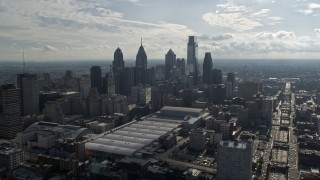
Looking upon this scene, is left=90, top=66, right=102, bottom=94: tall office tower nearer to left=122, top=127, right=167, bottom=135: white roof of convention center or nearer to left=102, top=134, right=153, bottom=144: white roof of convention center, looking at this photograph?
left=122, top=127, right=167, bottom=135: white roof of convention center

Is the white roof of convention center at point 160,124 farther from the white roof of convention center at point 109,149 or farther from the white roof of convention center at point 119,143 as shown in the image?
the white roof of convention center at point 109,149

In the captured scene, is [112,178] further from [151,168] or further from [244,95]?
[244,95]

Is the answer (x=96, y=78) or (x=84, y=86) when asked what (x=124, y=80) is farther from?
(x=84, y=86)

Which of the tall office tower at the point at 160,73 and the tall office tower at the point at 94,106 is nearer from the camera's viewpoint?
the tall office tower at the point at 94,106

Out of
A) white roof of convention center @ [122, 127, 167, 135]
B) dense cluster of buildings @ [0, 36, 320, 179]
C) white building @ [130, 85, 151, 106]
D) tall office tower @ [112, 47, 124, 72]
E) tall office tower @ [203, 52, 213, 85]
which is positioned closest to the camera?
dense cluster of buildings @ [0, 36, 320, 179]

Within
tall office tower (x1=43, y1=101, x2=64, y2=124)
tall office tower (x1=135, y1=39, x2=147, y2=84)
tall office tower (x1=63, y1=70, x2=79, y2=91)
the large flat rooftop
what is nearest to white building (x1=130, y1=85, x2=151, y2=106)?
tall office tower (x1=135, y1=39, x2=147, y2=84)

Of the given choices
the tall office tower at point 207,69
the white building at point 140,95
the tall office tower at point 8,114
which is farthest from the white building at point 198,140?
the tall office tower at point 207,69
